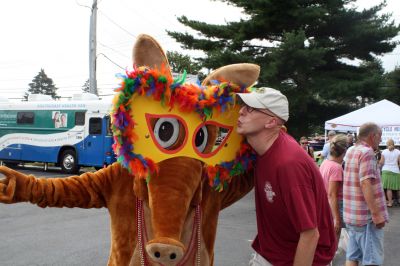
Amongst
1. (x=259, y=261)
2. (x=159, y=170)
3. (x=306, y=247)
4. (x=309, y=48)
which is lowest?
(x=259, y=261)

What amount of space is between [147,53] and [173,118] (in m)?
0.45

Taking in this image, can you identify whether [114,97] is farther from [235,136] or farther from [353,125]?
[353,125]

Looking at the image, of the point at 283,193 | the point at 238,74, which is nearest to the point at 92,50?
the point at 238,74

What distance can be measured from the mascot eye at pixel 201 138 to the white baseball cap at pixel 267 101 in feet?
0.93

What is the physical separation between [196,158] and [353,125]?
10.8 meters

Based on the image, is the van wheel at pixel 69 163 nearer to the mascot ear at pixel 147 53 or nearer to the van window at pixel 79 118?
the van window at pixel 79 118

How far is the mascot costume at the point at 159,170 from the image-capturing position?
214cm

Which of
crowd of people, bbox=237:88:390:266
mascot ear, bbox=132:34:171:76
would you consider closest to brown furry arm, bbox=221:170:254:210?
crowd of people, bbox=237:88:390:266

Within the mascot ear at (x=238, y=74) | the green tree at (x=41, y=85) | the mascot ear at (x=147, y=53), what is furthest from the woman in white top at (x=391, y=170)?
the green tree at (x=41, y=85)

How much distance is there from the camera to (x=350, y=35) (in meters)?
17.2

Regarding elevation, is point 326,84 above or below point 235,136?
above

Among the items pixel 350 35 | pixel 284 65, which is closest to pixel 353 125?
pixel 284 65

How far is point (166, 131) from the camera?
233cm

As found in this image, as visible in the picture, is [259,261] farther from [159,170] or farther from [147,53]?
[147,53]
